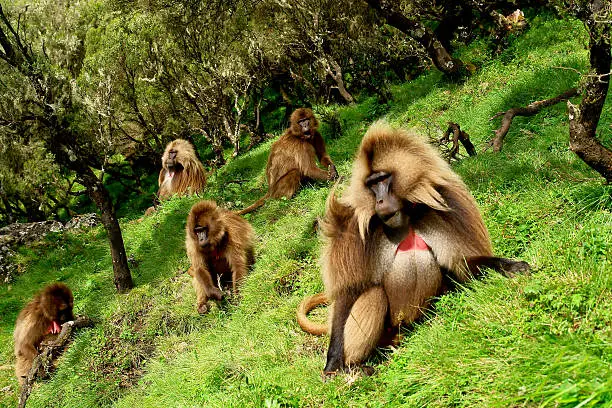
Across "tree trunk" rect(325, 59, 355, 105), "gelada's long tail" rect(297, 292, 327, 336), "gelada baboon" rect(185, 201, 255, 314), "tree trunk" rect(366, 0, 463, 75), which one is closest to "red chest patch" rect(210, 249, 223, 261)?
"gelada baboon" rect(185, 201, 255, 314)

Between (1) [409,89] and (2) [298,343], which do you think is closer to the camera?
(2) [298,343]

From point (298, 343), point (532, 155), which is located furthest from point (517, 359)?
point (532, 155)

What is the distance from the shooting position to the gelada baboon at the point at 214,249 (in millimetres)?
7336

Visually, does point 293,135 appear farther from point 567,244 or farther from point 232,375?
point 567,244

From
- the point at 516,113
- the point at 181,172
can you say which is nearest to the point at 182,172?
the point at 181,172

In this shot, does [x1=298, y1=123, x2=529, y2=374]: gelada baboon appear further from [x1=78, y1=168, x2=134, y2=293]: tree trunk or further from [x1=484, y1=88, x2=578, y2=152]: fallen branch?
[x1=78, y1=168, x2=134, y2=293]: tree trunk

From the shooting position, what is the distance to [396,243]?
12.9 ft

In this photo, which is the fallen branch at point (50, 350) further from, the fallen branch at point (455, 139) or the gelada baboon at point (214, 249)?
the fallen branch at point (455, 139)

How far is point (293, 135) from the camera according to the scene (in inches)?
401

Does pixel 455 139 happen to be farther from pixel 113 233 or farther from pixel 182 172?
pixel 182 172

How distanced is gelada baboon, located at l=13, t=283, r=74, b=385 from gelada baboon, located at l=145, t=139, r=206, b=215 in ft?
15.9

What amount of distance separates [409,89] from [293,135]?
15.5 feet

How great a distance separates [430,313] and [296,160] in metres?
6.30

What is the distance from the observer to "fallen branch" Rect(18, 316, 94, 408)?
705 cm
